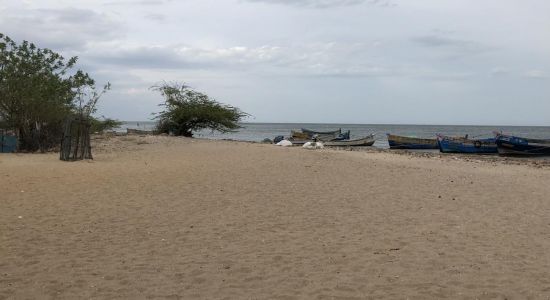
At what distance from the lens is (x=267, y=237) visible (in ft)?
24.0

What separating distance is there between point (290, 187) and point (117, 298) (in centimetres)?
766

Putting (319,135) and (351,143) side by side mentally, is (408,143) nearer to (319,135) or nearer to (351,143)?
(351,143)

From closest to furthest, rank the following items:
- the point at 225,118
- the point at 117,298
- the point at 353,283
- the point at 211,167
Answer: the point at 117,298, the point at 353,283, the point at 211,167, the point at 225,118

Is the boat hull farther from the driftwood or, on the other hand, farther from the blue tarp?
the blue tarp

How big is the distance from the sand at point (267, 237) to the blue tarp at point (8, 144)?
813 cm

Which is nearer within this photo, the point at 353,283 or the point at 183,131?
the point at 353,283

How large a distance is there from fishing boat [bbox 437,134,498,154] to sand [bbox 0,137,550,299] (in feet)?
68.5

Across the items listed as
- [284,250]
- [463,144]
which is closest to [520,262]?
[284,250]

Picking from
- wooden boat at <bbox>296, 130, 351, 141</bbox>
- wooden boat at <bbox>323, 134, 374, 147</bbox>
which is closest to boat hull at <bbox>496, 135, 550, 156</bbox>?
wooden boat at <bbox>323, 134, 374, 147</bbox>

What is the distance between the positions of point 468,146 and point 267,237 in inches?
1172

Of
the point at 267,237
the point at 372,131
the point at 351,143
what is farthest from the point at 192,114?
the point at 372,131

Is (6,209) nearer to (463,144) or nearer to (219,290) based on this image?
(219,290)

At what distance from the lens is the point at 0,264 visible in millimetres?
5777

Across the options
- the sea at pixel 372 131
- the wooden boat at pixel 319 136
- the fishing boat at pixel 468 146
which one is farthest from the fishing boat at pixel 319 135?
the fishing boat at pixel 468 146
